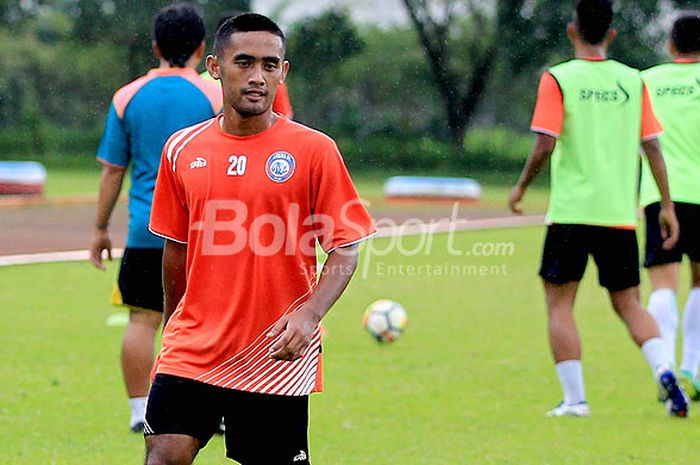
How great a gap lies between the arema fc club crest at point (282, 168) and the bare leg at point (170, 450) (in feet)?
2.84

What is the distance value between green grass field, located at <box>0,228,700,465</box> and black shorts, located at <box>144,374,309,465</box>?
0.13ft

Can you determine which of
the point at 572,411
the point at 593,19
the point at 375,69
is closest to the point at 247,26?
the point at 593,19

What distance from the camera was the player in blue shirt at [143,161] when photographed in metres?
6.57

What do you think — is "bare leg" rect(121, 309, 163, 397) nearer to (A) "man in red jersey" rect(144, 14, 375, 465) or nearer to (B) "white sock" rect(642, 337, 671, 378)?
(A) "man in red jersey" rect(144, 14, 375, 465)

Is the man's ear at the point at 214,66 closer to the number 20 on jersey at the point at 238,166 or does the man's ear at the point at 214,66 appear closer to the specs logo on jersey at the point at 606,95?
the number 20 on jersey at the point at 238,166

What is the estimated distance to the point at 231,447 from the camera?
169 inches

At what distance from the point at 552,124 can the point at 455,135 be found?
33683 millimetres

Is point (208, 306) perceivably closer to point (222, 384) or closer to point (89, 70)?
point (222, 384)

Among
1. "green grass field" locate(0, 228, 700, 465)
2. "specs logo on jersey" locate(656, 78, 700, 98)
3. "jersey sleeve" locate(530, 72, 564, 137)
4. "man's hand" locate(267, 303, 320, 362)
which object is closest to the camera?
"man's hand" locate(267, 303, 320, 362)

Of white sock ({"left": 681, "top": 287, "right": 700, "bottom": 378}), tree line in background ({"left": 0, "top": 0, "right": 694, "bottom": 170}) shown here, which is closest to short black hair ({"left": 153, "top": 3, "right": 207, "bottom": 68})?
white sock ({"left": 681, "top": 287, "right": 700, "bottom": 378})

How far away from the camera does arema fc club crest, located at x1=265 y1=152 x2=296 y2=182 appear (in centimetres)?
419

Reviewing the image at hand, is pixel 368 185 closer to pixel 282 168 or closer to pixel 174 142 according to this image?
pixel 174 142

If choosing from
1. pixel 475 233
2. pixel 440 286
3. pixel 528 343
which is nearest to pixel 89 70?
pixel 475 233

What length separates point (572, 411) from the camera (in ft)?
23.5
